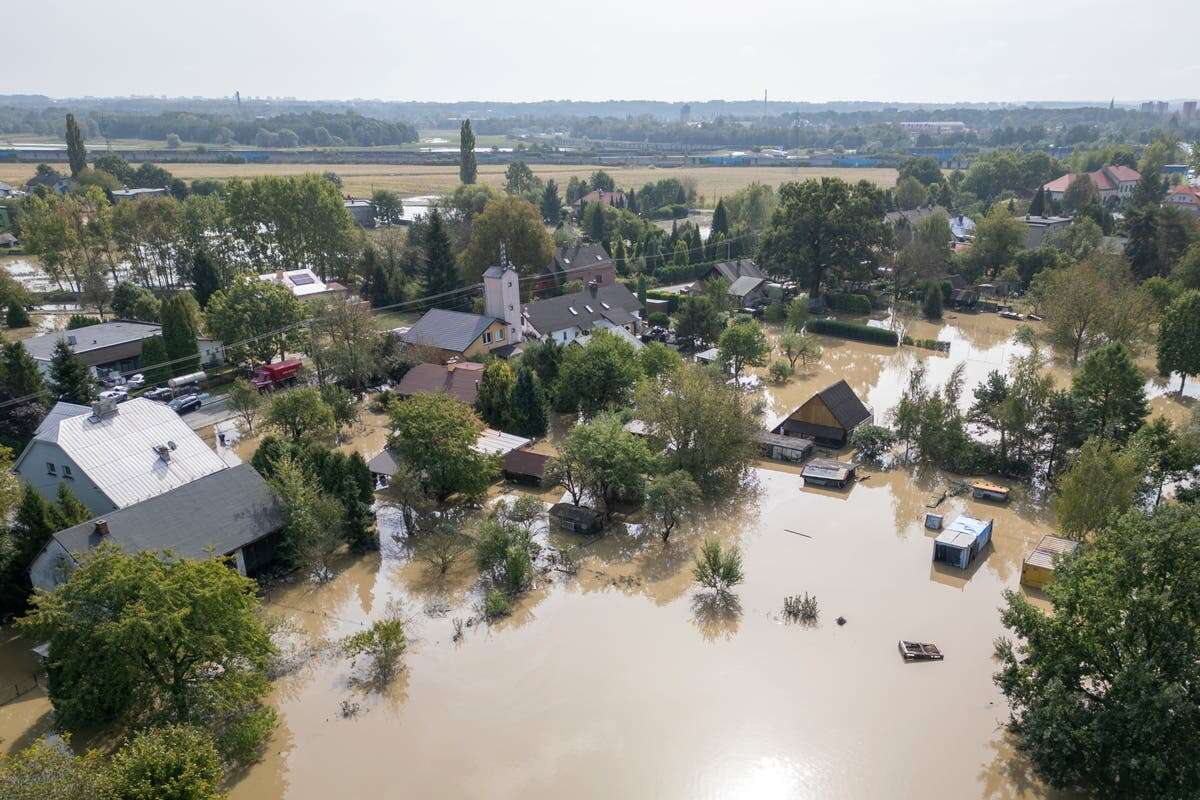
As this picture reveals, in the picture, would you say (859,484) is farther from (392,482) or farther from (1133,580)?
(392,482)

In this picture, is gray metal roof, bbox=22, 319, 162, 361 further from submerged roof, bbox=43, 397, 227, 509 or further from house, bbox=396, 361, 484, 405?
house, bbox=396, 361, 484, 405

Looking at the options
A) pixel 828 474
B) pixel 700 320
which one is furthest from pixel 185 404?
pixel 828 474

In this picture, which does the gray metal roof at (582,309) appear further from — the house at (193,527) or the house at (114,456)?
the house at (193,527)

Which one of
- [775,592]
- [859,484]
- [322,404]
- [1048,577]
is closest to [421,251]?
[322,404]

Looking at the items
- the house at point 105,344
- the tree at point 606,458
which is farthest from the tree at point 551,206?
the tree at point 606,458

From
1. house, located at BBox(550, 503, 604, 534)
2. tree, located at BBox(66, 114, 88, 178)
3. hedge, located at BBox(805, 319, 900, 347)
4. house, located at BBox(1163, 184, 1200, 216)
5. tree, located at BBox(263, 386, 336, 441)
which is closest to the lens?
house, located at BBox(550, 503, 604, 534)

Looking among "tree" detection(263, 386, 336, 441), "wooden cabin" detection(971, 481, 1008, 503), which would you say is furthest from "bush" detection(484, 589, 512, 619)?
"wooden cabin" detection(971, 481, 1008, 503)
